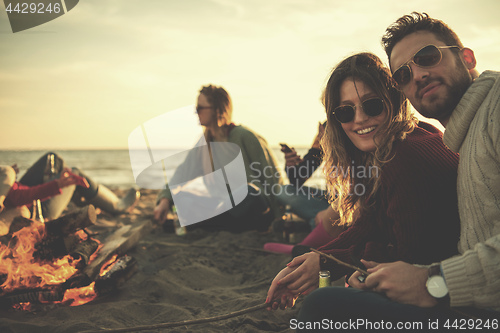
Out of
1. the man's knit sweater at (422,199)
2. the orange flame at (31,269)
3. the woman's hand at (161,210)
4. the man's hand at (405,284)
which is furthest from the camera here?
the woman's hand at (161,210)

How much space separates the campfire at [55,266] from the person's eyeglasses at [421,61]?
3.04 m

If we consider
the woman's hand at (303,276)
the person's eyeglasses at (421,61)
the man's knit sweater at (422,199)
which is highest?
the person's eyeglasses at (421,61)

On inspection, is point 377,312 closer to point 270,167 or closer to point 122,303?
point 122,303

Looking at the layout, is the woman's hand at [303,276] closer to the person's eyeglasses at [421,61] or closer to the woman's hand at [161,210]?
the person's eyeglasses at [421,61]

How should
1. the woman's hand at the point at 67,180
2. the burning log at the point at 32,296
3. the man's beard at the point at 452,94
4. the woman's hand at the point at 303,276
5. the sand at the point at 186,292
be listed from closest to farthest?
the man's beard at the point at 452,94, the woman's hand at the point at 303,276, the sand at the point at 186,292, the burning log at the point at 32,296, the woman's hand at the point at 67,180

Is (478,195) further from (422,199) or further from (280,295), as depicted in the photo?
(280,295)

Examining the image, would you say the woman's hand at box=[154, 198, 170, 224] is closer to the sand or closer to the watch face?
the sand

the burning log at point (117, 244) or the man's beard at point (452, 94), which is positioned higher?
the man's beard at point (452, 94)

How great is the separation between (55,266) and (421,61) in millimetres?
3499

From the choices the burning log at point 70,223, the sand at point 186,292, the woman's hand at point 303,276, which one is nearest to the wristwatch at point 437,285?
the woman's hand at point 303,276

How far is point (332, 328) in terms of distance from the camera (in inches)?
57.2

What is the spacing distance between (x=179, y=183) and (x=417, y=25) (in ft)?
15.3

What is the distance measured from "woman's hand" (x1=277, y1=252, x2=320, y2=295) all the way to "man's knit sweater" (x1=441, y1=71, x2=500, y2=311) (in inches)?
29.4

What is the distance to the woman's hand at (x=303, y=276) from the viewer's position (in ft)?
6.41
